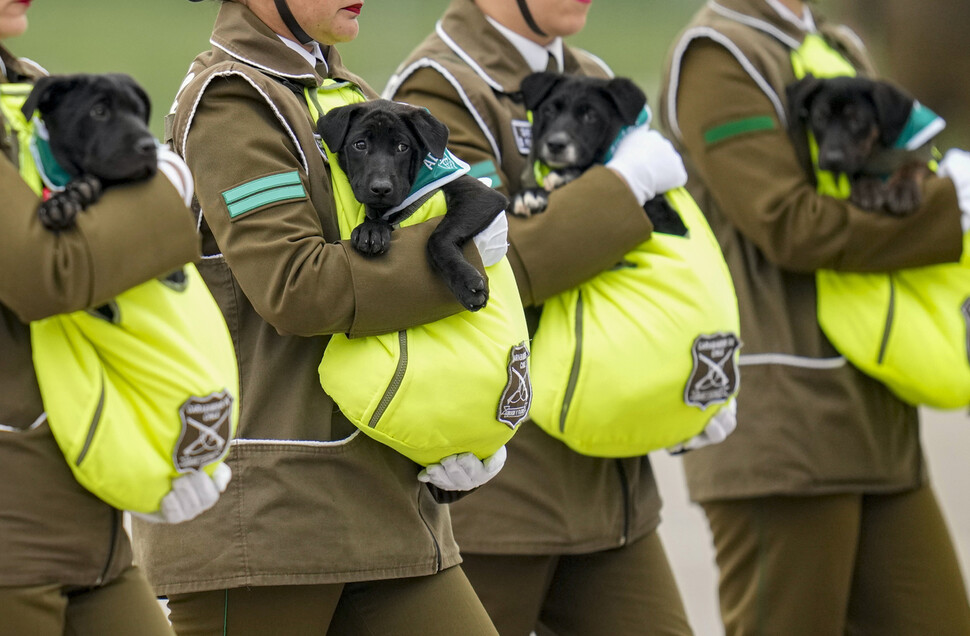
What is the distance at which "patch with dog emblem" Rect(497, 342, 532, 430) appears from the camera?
7.29ft

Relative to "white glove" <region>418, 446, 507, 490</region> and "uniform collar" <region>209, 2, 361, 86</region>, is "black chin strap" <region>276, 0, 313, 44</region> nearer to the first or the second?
"uniform collar" <region>209, 2, 361, 86</region>

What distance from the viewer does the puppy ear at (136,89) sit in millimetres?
1987

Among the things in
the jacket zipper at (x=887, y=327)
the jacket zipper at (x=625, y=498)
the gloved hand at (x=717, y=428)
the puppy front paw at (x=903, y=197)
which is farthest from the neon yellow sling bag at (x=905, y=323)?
the jacket zipper at (x=625, y=498)

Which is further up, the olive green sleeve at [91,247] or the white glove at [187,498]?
the olive green sleeve at [91,247]

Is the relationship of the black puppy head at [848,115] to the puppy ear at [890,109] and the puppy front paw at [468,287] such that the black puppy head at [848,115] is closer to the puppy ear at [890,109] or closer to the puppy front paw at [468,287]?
the puppy ear at [890,109]

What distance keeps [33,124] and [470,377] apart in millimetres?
802

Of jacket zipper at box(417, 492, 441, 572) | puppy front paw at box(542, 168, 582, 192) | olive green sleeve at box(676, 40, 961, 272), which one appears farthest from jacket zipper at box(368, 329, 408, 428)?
olive green sleeve at box(676, 40, 961, 272)

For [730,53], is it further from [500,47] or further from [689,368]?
[689,368]

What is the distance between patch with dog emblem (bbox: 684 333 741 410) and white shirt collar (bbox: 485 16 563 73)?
2.54ft

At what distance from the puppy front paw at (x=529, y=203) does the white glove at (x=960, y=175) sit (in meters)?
1.05

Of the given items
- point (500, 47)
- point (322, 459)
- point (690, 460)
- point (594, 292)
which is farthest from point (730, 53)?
point (322, 459)

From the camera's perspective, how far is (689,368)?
8.53 feet

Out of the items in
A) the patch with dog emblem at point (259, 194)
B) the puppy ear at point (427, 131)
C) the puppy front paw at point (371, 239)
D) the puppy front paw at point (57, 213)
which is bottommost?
the puppy front paw at point (371, 239)

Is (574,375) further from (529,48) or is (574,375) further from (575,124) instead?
(529,48)
